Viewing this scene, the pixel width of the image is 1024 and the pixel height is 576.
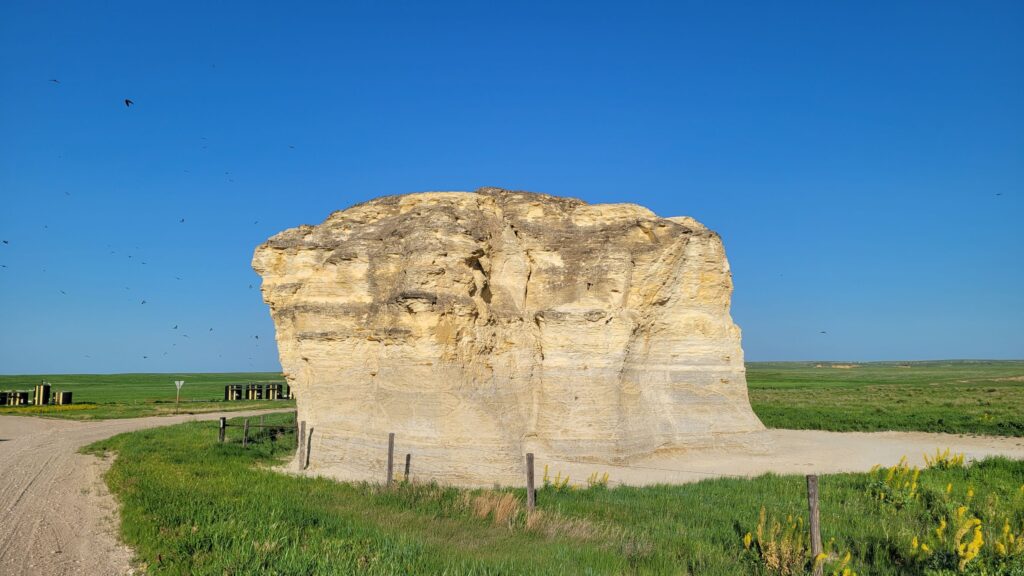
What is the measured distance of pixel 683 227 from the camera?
2275 centimetres

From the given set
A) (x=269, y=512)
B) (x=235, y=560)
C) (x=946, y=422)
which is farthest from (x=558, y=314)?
(x=946, y=422)

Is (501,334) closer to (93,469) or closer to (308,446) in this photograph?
(308,446)

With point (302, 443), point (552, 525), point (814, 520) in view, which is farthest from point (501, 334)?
point (814, 520)

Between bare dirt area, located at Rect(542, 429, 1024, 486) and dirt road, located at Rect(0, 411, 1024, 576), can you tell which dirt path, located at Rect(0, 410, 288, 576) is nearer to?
dirt road, located at Rect(0, 411, 1024, 576)

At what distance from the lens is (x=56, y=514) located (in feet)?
42.5

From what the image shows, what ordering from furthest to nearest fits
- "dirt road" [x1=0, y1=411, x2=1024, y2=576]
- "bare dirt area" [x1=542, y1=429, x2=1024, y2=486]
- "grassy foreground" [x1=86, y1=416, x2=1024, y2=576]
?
"bare dirt area" [x1=542, y1=429, x2=1024, y2=486] < "dirt road" [x1=0, y1=411, x2=1024, y2=576] < "grassy foreground" [x1=86, y1=416, x2=1024, y2=576]

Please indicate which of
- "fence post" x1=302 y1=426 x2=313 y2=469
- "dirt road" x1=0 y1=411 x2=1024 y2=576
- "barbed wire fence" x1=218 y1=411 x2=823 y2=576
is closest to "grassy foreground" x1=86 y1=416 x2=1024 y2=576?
"dirt road" x1=0 y1=411 x2=1024 y2=576

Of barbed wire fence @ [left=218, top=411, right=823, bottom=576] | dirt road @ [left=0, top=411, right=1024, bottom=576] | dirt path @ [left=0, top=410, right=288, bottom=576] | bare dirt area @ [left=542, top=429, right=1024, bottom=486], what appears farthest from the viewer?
bare dirt area @ [left=542, top=429, right=1024, bottom=486]

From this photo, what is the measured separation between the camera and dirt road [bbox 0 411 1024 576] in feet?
34.2

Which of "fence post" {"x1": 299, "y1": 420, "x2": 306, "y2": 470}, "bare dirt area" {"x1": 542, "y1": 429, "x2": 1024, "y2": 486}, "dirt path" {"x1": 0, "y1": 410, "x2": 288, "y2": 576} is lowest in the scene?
"bare dirt area" {"x1": 542, "y1": 429, "x2": 1024, "y2": 486}

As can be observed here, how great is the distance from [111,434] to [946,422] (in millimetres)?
42022

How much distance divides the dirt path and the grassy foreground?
0.46m

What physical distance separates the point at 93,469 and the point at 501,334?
12.6 m

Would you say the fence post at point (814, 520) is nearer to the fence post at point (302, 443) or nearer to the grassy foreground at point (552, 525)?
the grassy foreground at point (552, 525)
